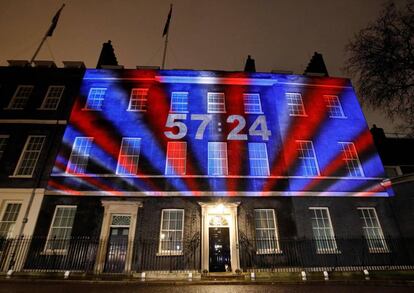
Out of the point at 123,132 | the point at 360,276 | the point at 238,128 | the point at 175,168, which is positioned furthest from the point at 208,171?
the point at 360,276

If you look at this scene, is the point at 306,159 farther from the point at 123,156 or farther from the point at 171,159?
the point at 123,156

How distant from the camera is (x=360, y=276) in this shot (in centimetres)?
1151

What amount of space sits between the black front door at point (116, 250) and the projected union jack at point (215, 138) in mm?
2346

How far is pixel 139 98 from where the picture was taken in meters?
17.9

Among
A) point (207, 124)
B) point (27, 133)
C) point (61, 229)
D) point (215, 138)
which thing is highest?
point (207, 124)

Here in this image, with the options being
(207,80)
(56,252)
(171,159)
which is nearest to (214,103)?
(207,80)

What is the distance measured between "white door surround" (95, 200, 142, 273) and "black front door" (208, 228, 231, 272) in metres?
4.43

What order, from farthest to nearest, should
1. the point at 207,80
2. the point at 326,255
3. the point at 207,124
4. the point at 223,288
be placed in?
the point at 207,80
the point at 207,124
the point at 326,255
the point at 223,288

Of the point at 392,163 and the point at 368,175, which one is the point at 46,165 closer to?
the point at 368,175

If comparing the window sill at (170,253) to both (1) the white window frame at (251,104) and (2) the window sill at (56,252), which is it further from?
(1) the white window frame at (251,104)

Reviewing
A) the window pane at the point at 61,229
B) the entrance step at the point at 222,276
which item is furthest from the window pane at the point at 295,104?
the window pane at the point at 61,229

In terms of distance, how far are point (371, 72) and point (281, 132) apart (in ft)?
20.2

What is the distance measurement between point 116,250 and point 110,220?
1709 millimetres

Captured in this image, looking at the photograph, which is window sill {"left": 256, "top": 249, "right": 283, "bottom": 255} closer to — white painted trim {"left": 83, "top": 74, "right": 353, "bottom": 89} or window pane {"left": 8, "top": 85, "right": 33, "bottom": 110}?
white painted trim {"left": 83, "top": 74, "right": 353, "bottom": 89}
